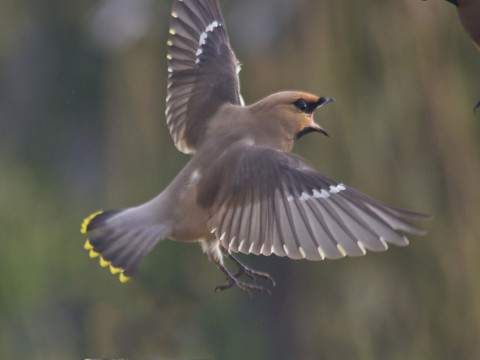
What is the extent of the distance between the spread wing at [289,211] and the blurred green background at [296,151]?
2.60 m

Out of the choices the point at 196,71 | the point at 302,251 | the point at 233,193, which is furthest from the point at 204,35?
the point at 302,251

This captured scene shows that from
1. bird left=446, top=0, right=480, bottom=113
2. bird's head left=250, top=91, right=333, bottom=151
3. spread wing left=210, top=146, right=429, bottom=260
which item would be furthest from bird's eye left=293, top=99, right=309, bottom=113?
bird left=446, top=0, right=480, bottom=113

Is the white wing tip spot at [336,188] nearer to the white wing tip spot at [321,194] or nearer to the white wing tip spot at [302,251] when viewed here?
the white wing tip spot at [321,194]

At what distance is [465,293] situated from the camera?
5074 mm

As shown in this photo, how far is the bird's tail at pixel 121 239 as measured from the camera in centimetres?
247

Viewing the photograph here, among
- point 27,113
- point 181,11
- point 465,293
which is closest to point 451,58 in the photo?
point 465,293

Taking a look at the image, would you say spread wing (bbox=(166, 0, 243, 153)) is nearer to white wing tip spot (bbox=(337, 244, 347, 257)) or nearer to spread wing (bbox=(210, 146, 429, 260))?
spread wing (bbox=(210, 146, 429, 260))

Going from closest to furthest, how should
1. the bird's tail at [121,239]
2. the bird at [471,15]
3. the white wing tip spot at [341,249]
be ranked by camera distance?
the white wing tip spot at [341,249]
the bird's tail at [121,239]
the bird at [471,15]

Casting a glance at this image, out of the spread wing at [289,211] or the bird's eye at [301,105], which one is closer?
the spread wing at [289,211]

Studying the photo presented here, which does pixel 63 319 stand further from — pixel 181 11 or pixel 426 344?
pixel 181 11

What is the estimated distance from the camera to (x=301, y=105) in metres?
2.56

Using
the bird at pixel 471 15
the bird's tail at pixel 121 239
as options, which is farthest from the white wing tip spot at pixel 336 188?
the bird at pixel 471 15

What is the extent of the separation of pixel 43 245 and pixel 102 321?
2.38ft

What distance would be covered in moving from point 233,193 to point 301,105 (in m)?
0.33
